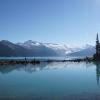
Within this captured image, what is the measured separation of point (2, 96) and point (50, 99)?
5.06 metres

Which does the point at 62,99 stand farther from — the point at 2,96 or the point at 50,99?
the point at 2,96

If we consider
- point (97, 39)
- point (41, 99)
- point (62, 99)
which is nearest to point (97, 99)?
point (62, 99)

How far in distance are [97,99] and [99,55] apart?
78.8 metres

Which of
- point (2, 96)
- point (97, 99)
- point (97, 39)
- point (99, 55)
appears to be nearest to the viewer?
point (97, 99)

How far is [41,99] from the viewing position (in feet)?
66.8

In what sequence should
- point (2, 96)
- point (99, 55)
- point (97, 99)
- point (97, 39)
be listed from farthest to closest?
point (97, 39) → point (99, 55) → point (2, 96) → point (97, 99)

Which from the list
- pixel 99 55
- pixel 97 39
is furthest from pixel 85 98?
pixel 97 39

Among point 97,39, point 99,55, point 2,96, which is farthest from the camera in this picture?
point 97,39

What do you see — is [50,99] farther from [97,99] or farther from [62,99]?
[97,99]

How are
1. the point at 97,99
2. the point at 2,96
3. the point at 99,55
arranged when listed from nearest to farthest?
1. the point at 97,99
2. the point at 2,96
3. the point at 99,55

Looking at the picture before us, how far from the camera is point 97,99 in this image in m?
19.9

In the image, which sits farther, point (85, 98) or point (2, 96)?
point (2, 96)

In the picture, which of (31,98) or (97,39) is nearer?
(31,98)

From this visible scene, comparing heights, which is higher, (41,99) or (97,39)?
(97,39)
